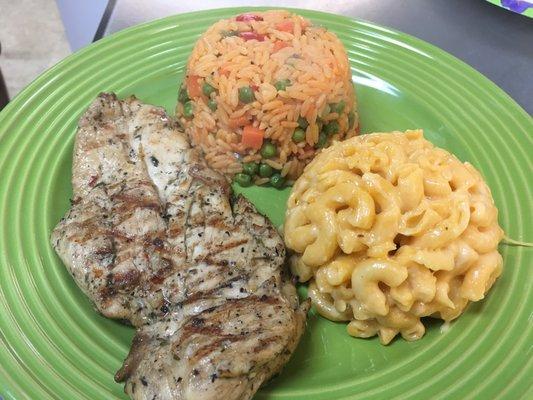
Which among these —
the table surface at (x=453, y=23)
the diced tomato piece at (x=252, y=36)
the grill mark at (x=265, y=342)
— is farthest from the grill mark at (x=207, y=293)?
the table surface at (x=453, y=23)

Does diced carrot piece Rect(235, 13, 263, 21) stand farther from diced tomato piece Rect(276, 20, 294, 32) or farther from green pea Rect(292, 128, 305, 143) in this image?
green pea Rect(292, 128, 305, 143)

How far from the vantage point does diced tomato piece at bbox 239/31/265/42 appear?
228 centimetres

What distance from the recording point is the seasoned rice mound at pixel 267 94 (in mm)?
2182

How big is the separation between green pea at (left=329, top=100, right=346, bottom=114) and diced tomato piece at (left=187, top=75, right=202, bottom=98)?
0.50 meters

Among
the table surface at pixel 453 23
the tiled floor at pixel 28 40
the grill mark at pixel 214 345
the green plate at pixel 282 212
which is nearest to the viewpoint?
the grill mark at pixel 214 345

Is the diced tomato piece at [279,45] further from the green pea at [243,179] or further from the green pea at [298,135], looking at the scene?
the green pea at [243,179]

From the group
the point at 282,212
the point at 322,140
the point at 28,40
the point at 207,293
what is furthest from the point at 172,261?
the point at 28,40

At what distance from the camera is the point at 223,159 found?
92.5 inches

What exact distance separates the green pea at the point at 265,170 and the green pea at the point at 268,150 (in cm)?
4

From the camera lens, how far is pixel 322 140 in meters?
2.33

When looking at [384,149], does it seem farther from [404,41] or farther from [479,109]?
[404,41]

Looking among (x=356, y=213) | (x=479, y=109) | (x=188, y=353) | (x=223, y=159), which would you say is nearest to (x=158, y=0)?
(x=223, y=159)

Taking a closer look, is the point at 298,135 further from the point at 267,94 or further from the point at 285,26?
the point at 285,26

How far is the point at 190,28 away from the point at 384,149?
128cm
